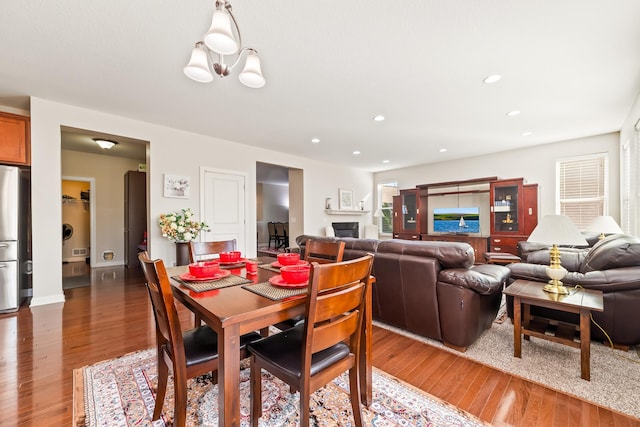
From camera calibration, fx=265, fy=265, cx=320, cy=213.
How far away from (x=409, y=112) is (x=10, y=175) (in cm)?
511

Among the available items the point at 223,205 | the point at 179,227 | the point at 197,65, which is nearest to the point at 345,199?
the point at 223,205

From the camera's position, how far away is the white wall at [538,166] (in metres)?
4.78

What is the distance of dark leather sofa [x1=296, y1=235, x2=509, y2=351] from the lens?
6.96 feet

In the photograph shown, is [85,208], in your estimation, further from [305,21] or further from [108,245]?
[305,21]

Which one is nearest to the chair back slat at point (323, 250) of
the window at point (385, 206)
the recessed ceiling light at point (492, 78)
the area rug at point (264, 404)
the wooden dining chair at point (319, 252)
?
the wooden dining chair at point (319, 252)

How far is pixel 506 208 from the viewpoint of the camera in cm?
568

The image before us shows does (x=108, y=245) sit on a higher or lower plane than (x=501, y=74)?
lower

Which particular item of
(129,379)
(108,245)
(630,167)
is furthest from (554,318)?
(108,245)

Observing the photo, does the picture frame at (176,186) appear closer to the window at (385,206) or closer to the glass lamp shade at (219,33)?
the glass lamp shade at (219,33)

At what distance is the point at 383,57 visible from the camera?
246cm

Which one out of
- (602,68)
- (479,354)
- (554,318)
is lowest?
(479,354)

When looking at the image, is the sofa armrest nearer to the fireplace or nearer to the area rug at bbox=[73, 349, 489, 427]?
the area rug at bbox=[73, 349, 489, 427]

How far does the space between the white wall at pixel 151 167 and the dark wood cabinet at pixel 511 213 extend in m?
4.02

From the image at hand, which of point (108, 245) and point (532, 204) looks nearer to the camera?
point (532, 204)
